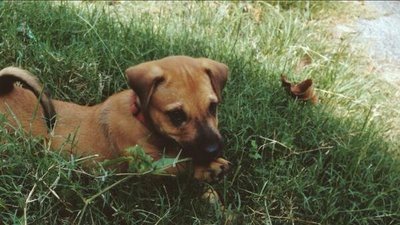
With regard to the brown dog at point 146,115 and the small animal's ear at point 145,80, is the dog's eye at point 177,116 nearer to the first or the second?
the brown dog at point 146,115

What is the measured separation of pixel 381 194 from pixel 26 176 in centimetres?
191

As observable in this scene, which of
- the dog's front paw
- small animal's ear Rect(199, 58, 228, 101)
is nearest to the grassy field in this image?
the dog's front paw

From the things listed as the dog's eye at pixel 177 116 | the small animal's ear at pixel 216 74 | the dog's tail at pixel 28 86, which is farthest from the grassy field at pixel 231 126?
the small animal's ear at pixel 216 74

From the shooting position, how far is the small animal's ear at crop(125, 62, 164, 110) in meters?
3.34

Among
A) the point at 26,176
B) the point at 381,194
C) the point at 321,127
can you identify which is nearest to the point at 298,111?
the point at 321,127

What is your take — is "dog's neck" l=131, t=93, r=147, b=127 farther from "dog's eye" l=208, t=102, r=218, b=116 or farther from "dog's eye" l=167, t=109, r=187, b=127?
"dog's eye" l=208, t=102, r=218, b=116

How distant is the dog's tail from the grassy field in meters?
0.21

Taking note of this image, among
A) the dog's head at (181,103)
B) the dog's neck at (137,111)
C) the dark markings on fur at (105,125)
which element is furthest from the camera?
the dark markings on fur at (105,125)

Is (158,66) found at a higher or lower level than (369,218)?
higher

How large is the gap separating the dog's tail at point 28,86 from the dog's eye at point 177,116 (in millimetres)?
750

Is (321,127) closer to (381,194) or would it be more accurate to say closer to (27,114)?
(381,194)

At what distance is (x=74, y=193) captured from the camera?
130 inches

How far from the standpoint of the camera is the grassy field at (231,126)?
3.34 metres

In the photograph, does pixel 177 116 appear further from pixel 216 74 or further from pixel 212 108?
pixel 216 74
